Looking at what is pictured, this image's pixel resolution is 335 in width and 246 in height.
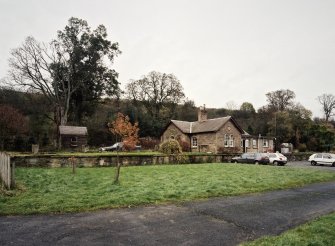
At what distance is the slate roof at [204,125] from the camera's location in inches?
1671

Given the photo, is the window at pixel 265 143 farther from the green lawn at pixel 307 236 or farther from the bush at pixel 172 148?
the green lawn at pixel 307 236

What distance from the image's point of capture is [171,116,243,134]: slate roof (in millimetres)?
42441

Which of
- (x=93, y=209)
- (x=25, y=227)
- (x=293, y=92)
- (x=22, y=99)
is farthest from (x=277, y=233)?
(x=293, y=92)

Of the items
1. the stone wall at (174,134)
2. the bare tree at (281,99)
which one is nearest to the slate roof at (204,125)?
the stone wall at (174,134)

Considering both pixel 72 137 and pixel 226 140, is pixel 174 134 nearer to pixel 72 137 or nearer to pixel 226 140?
pixel 226 140

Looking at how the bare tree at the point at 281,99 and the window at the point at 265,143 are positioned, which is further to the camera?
the bare tree at the point at 281,99

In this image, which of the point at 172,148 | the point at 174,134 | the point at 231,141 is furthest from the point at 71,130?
the point at 231,141

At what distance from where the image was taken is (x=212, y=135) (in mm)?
42250

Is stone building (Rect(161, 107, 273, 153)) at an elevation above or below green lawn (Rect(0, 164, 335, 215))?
above

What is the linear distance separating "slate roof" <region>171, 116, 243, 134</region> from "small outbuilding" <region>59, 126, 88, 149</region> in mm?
15631

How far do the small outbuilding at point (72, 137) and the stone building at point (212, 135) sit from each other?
1432cm

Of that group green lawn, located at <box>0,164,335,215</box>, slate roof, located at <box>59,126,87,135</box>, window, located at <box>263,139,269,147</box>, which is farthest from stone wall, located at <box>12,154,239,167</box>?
window, located at <box>263,139,269,147</box>

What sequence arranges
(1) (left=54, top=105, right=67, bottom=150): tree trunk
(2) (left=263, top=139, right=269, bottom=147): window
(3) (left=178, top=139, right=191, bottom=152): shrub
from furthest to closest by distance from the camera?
(2) (left=263, top=139, right=269, bottom=147): window, (1) (left=54, top=105, right=67, bottom=150): tree trunk, (3) (left=178, top=139, right=191, bottom=152): shrub

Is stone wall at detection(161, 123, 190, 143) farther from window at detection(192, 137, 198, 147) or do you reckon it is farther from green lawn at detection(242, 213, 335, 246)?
green lawn at detection(242, 213, 335, 246)
